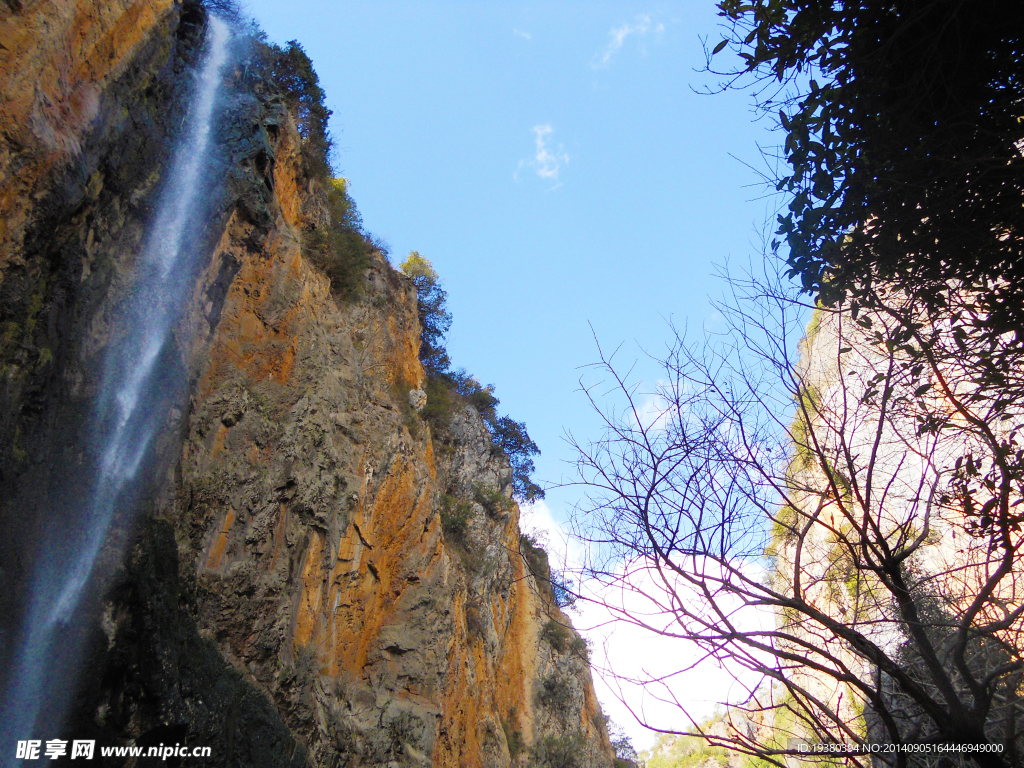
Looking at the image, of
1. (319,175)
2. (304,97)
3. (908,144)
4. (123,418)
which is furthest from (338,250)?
(908,144)

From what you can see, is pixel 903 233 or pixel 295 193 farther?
pixel 295 193

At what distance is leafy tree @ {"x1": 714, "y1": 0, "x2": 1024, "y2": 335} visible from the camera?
380cm

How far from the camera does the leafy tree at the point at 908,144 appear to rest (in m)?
3.80

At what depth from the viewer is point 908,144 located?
4.04m

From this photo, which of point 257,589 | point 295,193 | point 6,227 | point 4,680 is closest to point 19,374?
point 6,227

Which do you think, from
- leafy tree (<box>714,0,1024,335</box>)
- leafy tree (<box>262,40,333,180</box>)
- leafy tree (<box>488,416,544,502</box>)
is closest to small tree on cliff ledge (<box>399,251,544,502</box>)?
leafy tree (<box>488,416,544,502</box>)

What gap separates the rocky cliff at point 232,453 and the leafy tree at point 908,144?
3602 millimetres

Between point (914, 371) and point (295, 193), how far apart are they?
13.3 m

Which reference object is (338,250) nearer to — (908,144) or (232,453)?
(232,453)

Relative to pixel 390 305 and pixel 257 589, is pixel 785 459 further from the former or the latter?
pixel 390 305

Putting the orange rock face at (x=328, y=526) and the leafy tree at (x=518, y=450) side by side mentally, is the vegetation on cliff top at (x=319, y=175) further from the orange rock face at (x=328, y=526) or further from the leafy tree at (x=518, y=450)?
the leafy tree at (x=518, y=450)

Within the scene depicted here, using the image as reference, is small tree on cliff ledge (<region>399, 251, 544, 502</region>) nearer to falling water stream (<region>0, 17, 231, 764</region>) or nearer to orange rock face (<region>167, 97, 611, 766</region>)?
orange rock face (<region>167, 97, 611, 766</region>)

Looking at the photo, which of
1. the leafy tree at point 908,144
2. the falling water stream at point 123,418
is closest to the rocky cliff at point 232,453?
the falling water stream at point 123,418

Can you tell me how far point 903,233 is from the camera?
4.23 m
